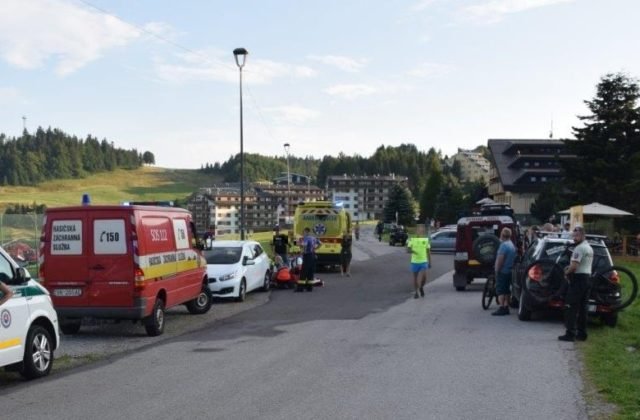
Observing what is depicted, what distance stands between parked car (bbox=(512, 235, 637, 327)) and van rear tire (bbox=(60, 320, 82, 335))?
8191 millimetres

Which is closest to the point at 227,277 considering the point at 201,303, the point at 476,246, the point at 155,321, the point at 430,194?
the point at 201,303

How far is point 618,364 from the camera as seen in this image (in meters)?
9.58

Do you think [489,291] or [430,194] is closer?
[489,291]

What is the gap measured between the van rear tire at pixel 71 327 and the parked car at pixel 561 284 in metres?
8.19

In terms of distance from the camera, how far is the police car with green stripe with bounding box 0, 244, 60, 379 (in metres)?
8.50

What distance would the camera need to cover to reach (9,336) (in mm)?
8508

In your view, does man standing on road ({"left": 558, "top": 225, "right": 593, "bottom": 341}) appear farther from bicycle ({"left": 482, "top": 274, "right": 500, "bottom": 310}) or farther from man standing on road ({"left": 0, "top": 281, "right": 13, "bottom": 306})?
man standing on road ({"left": 0, "top": 281, "right": 13, "bottom": 306})

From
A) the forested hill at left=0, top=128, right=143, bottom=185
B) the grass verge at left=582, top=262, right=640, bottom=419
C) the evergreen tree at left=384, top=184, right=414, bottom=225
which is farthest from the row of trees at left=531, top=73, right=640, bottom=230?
the forested hill at left=0, top=128, right=143, bottom=185

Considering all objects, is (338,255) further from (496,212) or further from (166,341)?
(166,341)

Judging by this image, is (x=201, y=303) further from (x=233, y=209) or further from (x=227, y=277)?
(x=233, y=209)

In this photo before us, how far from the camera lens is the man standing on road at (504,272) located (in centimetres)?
1501

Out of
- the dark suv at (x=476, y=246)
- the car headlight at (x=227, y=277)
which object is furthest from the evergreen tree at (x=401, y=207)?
the car headlight at (x=227, y=277)

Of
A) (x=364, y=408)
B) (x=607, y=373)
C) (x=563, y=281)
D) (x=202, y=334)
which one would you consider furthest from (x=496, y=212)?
(x=364, y=408)

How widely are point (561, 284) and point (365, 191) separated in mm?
170871
